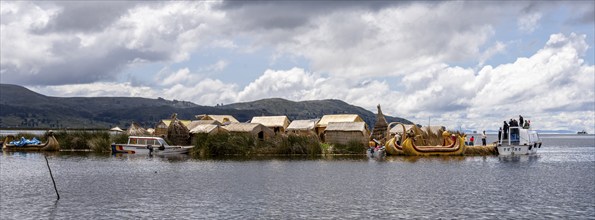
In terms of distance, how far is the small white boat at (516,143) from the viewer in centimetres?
7962

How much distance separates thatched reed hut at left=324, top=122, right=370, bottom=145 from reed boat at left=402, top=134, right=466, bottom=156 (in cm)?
787

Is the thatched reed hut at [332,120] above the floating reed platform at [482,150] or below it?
above

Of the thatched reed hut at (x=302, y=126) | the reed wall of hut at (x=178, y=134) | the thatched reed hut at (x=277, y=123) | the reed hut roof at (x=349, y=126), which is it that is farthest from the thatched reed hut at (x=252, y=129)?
the thatched reed hut at (x=277, y=123)

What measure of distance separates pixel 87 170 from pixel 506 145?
178 ft

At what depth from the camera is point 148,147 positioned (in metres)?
82.1

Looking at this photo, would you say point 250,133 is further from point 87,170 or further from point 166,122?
point 87,170

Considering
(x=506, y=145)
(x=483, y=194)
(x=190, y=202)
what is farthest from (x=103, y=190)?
(x=506, y=145)

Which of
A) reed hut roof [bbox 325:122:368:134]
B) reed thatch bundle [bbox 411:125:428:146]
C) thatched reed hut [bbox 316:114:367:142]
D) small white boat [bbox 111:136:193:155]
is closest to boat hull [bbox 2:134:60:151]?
small white boat [bbox 111:136:193:155]

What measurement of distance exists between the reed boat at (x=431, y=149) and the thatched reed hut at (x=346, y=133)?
25.8ft

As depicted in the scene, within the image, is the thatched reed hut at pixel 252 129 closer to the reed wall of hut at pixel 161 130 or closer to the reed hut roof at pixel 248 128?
the reed hut roof at pixel 248 128

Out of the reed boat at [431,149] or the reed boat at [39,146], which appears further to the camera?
the reed boat at [39,146]

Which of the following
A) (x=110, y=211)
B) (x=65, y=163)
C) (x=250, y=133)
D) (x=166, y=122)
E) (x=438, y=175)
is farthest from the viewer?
(x=166, y=122)

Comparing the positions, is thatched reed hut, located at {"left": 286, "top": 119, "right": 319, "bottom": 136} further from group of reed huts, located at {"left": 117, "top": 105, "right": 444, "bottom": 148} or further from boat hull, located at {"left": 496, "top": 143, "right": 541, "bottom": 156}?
boat hull, located at {"left": 496, "top": 143, "right": 541, "bottom": 156}

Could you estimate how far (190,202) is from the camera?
110ft
